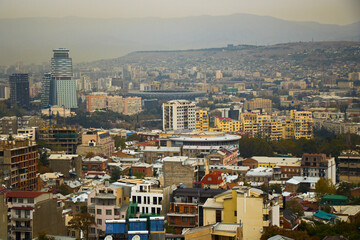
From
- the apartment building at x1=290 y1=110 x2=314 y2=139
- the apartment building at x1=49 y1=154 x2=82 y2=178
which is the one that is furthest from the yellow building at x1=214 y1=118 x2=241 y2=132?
the apartment building at x1=49 y1=154 x2=82 y2=178

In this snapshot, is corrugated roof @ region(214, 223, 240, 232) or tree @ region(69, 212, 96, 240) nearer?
corrugated roof @ region(214, 223, 240, 232)

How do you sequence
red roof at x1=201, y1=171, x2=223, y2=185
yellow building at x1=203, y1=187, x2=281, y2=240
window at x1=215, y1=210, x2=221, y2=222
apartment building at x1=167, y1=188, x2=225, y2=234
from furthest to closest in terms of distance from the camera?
red roof at x1=201, y1=171, x2=223, y2=185, apartment building at x1=167, y1=188, x2=225, y2=234, window at x1=215, y1=210, x2=221, y2=222, yellow building at x1=203, y1=187, x2=281, y2=240

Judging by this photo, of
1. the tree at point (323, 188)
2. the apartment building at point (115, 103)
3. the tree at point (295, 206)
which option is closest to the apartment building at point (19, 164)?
the tree at point (295, 206)

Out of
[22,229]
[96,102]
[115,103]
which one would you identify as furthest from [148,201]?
[96,102]

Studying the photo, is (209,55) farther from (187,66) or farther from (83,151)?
(83,151)

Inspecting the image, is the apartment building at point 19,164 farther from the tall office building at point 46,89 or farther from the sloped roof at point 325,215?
the tall office building at point 46,89

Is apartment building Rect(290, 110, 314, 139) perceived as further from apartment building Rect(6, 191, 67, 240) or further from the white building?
apartment building Rect(6, 191, 67, 240)

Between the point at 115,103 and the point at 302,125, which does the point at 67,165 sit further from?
the point at 115,103
